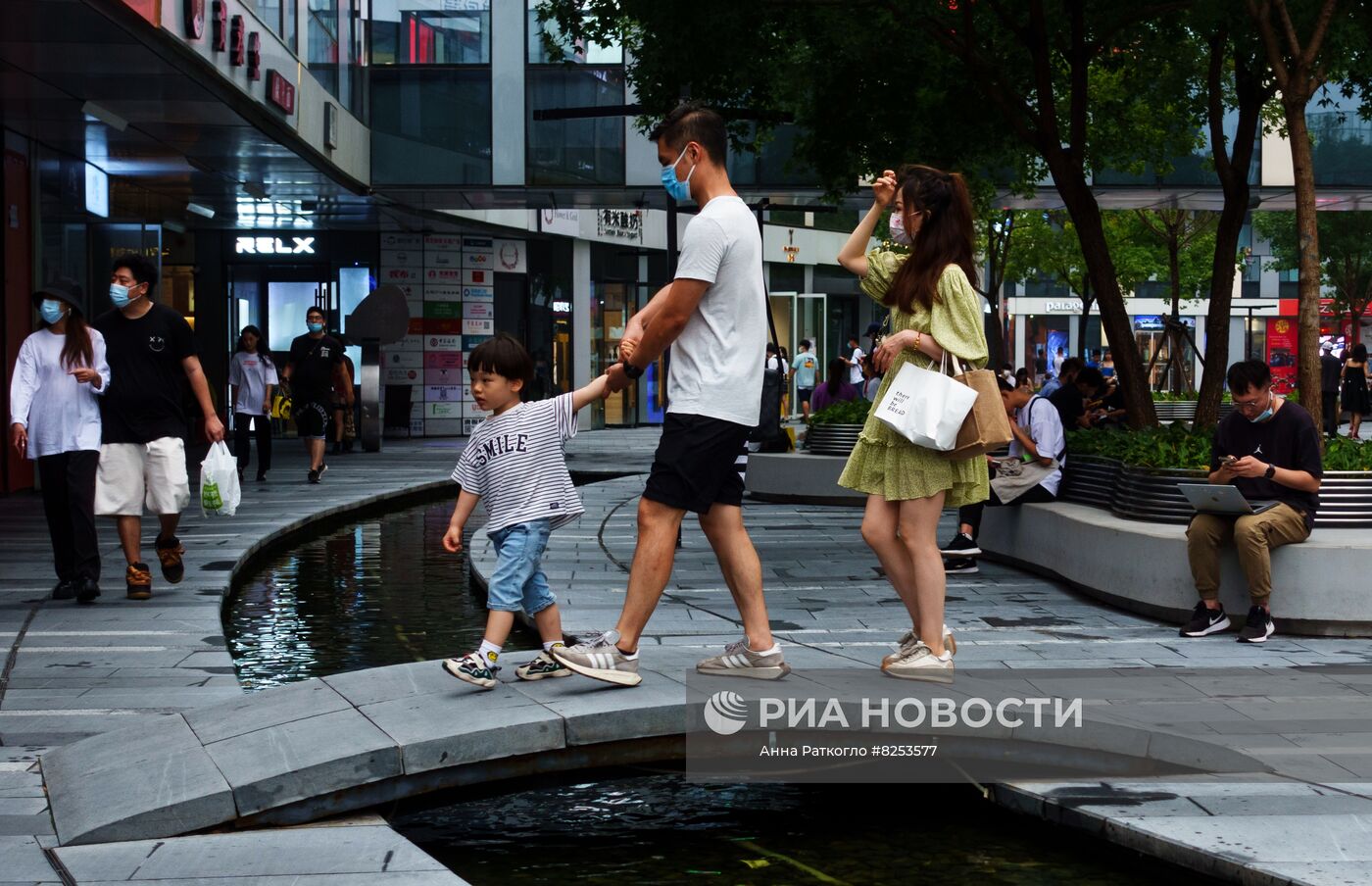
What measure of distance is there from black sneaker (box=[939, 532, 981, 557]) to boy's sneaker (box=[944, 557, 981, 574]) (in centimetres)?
6

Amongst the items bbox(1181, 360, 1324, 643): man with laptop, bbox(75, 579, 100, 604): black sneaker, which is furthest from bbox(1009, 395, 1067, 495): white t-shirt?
bbox(75, 579, 100, 604): black sneaker

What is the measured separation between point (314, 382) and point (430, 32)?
8.74 m

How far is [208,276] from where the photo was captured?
96.2ft

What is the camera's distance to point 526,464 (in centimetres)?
589

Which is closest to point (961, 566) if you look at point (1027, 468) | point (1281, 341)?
point (1027, 468)

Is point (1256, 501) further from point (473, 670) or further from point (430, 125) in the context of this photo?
point (430, 125)

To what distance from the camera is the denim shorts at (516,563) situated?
578cm

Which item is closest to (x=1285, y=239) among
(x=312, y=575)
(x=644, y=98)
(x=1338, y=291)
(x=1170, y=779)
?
(x=1338, y=291)

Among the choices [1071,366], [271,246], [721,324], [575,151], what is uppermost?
[575,151]

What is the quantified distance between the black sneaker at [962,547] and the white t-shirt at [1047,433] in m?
0.63

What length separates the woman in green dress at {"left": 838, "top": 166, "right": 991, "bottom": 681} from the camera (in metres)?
6.06

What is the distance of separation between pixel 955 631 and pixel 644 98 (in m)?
7.21

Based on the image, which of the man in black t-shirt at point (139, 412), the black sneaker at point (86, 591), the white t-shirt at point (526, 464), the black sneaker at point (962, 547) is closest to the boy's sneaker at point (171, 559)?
the man in black t-shirt at point (139, 412)

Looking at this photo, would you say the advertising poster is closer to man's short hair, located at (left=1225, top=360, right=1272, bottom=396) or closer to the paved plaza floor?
the paved plaza floor
